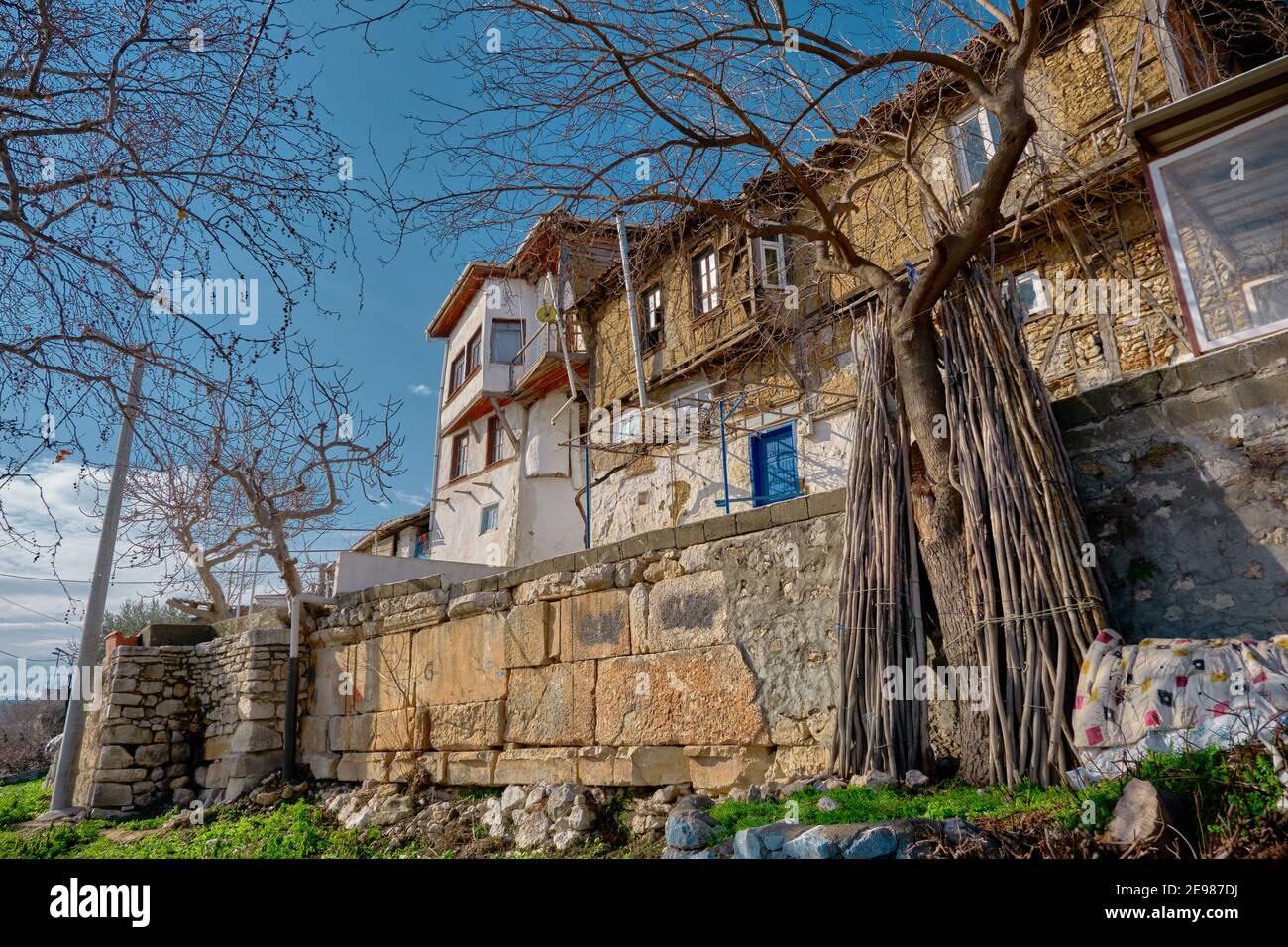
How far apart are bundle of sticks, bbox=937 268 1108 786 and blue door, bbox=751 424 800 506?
7462 mm

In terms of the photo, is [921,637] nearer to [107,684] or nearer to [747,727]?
[747,727]

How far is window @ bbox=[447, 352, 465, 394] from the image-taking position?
2117 cm

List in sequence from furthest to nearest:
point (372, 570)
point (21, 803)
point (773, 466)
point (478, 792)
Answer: point (773, 466) → point (372, 570) → point (21, 803) → point (478, 792)

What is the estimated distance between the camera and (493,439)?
19.7m

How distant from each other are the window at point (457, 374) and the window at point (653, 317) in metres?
7.50

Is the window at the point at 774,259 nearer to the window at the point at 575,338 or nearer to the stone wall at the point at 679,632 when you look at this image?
the window at the point at 575,338

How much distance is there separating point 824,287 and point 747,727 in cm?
865

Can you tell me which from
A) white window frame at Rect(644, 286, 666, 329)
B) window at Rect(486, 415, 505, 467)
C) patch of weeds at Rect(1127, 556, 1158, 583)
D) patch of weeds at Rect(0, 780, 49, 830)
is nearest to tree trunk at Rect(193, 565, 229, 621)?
patch of weeds at Rect(0, 780, 49, 830)

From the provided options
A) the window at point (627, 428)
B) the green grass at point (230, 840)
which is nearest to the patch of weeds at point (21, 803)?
the green grass at point (230, 840)

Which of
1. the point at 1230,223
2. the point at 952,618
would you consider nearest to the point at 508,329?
→ the point at 1230,223

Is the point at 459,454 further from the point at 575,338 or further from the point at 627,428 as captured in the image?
the point at 627,428

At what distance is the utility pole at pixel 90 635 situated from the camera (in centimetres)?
942

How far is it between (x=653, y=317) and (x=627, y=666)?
10.0m
